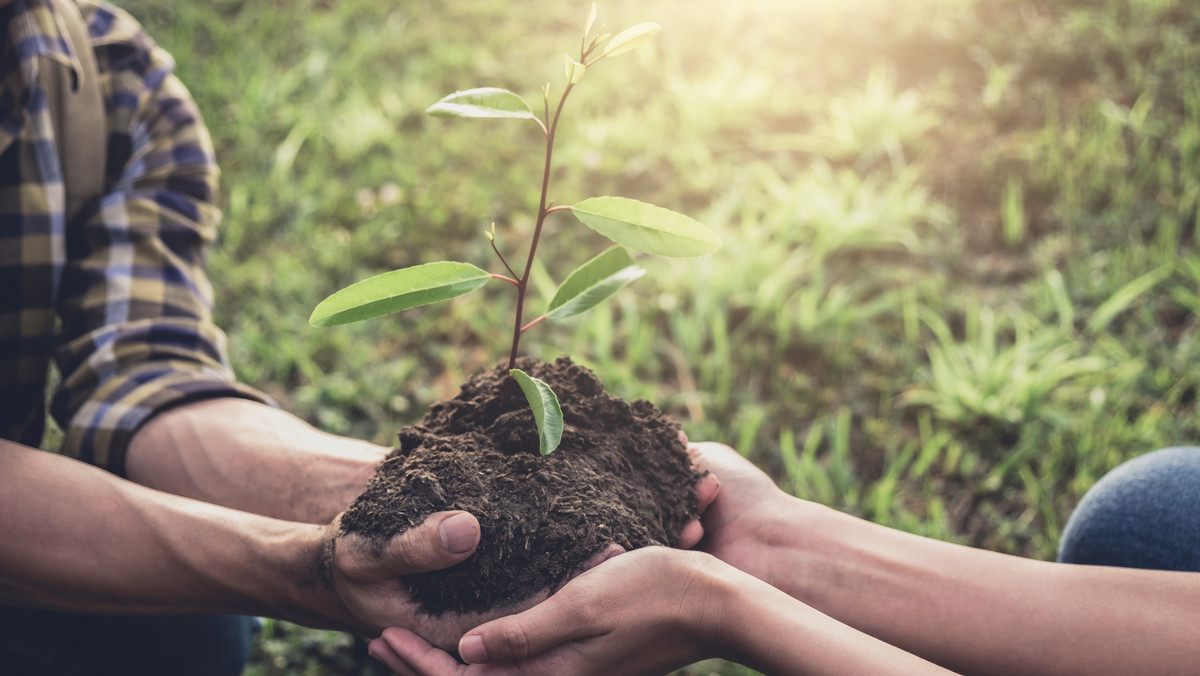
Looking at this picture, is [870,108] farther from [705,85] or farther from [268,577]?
[268,577]

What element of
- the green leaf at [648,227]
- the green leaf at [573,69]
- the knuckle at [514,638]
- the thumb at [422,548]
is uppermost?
the green leaf at [573,69]

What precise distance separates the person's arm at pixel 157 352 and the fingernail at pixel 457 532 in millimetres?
449

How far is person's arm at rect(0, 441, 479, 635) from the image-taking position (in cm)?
121

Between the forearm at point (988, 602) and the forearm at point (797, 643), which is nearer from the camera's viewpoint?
the forearm at point (797, 643)

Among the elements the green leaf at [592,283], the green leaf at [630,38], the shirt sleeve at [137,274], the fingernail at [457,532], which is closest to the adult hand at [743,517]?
the green leaf at [592,283]

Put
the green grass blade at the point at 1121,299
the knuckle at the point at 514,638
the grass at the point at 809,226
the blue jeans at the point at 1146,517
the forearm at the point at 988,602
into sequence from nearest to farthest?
the knuckle at the point at 514,638 → the forearm at the point at 988,602 → the blue jeans at the point at 1146,517 → the grass at the point at 809,226 → the green grass blade at the point at 1121,299

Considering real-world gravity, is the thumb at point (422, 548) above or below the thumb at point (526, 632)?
above

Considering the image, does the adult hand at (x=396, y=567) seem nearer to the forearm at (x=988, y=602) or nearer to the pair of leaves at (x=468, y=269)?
the pair of leaves at (x=468, y=269)

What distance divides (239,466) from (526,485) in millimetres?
625

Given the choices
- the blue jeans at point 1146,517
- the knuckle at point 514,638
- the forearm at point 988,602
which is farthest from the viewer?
the blue jeans at point 1146,517

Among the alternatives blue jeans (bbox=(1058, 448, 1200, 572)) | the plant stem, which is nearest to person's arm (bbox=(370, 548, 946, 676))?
the plant stem

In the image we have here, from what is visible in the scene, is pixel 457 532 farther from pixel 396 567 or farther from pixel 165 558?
pixel 165 558

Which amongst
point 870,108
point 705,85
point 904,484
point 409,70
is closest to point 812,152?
point 870,108

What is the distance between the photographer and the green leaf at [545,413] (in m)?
1.17
